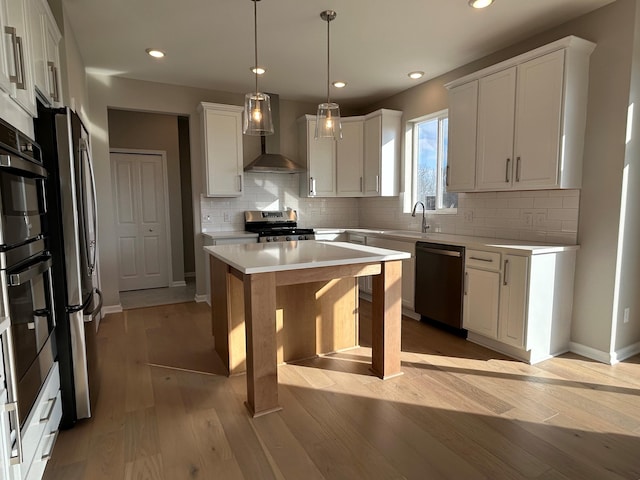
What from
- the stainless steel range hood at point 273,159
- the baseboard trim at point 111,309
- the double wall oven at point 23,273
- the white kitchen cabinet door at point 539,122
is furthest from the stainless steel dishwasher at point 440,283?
the baseboard trim at point 111,309

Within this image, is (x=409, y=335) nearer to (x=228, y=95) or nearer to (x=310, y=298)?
(x=310, y=298)

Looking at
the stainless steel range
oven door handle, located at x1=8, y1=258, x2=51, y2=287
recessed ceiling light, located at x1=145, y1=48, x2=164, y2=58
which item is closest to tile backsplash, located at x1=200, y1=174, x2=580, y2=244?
the stainless steel range

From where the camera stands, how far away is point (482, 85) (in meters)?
3.40

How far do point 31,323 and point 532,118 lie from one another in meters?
3.53

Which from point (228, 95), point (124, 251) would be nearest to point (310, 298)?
point (228, 95)

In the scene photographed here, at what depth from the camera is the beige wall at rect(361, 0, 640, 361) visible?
9.04ft

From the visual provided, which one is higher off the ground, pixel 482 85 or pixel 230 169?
pixel 482 85

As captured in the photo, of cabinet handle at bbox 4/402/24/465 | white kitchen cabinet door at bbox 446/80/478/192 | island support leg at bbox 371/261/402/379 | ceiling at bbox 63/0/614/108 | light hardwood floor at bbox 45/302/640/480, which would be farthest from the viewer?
white kitchen cabinet door at bbox 446/80/478/192

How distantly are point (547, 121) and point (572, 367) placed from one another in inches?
74.5

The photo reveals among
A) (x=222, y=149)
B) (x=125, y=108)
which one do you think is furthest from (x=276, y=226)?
(x=125, y=108)

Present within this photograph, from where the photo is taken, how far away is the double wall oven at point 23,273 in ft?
4.41

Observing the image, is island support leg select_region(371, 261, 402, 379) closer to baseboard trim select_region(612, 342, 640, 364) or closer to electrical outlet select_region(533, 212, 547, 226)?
electrical outlet select_region(533, 212, 547, 226)

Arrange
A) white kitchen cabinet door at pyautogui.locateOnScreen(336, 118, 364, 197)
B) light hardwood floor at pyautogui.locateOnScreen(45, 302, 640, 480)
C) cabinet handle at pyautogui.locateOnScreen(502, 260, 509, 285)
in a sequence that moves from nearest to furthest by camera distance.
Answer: light hardwood floor at pyautogui.locateOnScreen(45, 302, 640, 480) → cabinet handle at pyautogui.locateOnScreen(502, 260, 509, 285) → white kitchen cabinet door at pyautogui.locateOnScreen(336, 118, 364, 197)

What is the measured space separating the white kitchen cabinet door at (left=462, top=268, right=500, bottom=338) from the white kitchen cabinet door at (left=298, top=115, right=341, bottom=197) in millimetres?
2470
